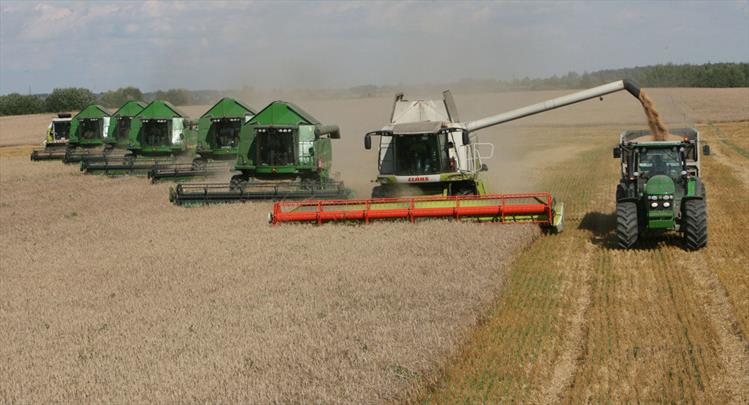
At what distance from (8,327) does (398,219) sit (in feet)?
26.0

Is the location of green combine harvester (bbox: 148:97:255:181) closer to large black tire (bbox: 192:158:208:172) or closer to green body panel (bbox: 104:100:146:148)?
large black tire (bbox: 192:158:208:172)

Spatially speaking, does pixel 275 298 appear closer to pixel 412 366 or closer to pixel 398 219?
pixel 412 366

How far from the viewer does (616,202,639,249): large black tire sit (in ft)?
42.9

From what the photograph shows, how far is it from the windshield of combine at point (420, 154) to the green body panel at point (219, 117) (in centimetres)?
1076

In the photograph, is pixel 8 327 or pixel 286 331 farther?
pixel 8 327

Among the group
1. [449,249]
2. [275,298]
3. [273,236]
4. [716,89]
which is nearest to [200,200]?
[273,236]

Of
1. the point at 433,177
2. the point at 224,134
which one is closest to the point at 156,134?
the point at 224,134

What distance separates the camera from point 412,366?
286 inches

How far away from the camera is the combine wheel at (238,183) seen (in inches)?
768

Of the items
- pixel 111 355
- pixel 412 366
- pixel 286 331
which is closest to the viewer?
pixel 412 366

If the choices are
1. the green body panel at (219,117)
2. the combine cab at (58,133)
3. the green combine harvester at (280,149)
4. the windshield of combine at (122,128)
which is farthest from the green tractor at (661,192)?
the combine cab at (58,133)

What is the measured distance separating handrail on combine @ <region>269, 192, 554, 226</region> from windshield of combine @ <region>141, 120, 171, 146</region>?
50.6 feet

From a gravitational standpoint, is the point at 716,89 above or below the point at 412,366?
above

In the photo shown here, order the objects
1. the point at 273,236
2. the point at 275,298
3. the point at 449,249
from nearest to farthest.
Result: 1. the point at 275,298
2. the point at 449,249
3. the point at 273,236
